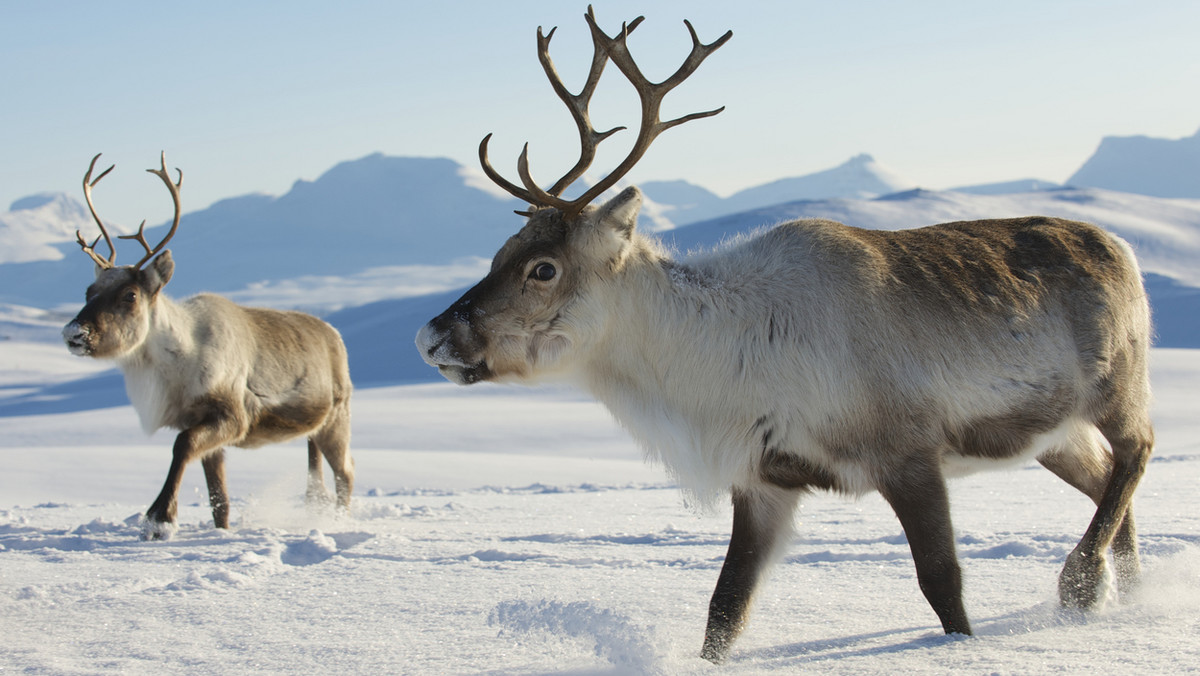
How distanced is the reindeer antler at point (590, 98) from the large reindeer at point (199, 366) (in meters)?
3.87

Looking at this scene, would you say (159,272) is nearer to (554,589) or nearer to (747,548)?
(554,589)

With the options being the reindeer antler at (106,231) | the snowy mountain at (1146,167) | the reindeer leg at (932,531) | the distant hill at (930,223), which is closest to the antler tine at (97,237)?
the reindeer antler at (106,231)

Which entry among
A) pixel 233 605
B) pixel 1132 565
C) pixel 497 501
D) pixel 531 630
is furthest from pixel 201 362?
pixel 1132 565

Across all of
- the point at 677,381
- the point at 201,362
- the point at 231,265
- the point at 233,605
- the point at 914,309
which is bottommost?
the point at 231,265

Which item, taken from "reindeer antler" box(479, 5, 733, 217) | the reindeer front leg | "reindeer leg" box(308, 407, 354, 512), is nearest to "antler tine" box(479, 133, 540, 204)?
"reindeer antler" box(479, 5, 733, 217)

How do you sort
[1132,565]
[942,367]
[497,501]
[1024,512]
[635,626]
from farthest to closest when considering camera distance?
[497,501] → [1024,512] → [1132,565] → [635,626] → [942,367]

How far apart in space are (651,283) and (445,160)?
132811 millimetres

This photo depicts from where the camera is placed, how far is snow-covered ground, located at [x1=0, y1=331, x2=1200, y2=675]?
327cm

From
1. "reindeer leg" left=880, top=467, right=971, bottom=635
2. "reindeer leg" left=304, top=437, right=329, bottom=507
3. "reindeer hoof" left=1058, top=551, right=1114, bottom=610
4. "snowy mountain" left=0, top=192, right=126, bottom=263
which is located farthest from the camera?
"snowy mountain" left=0, top=192, right=126, bottom=263

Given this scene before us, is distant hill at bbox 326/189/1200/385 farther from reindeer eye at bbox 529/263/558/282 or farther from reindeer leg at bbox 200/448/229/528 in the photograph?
reindeer eye at bbox 529/263/558/282

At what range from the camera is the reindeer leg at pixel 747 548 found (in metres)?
3.45

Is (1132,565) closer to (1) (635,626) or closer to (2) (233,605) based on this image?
(1) (635,626)

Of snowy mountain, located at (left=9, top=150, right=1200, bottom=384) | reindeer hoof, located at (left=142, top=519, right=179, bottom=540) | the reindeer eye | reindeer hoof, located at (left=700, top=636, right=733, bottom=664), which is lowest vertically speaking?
snowy mountain, located at (left=9, top=150, right=1200, bottom=384)

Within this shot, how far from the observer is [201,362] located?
7074mm
